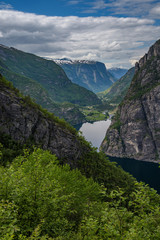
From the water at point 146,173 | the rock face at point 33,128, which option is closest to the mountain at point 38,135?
the rock face at point 33,128

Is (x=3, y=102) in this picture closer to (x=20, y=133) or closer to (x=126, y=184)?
(x=20, y=133)

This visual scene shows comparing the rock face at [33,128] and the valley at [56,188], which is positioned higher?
the rock face at [33,128]

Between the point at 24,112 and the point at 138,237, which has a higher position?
the point at 24,112

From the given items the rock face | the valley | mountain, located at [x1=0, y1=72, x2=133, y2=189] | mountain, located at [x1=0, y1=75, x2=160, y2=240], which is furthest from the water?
the rock face

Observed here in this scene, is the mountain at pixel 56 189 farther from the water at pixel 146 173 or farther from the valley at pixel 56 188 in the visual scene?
the water at pixel 146 173

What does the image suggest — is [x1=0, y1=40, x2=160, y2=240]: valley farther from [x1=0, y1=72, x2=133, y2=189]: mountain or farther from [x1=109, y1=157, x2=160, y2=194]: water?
[x1=109, y1=157, x2=160, y2=194]: water

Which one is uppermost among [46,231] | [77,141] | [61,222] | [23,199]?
[77,141]

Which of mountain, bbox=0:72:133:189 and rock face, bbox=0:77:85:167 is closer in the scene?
mountain, bbox=0:72:133:189

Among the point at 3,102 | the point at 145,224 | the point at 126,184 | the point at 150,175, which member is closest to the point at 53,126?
the point at 3,102
